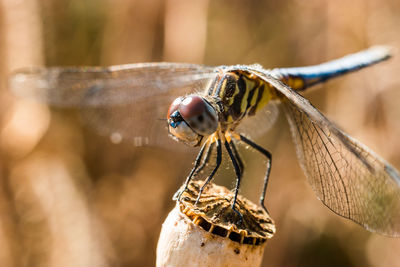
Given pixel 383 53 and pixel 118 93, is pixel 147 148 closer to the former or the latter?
pixel 118 93

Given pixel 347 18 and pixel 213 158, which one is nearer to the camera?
pixel 213 158

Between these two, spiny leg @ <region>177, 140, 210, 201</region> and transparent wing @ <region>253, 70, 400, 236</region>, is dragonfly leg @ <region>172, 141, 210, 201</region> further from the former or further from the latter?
transparent wing @ <region>253, 70, 400, 236</region>

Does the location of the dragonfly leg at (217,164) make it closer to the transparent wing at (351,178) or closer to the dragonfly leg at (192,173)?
the dragonfly leg at (192,173)

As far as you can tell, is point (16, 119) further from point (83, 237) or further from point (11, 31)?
point (83, 237)

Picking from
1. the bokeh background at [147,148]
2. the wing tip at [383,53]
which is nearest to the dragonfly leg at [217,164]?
the bokeh background at [147,148]

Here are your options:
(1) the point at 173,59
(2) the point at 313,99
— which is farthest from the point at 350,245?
(1) the point at 173,59

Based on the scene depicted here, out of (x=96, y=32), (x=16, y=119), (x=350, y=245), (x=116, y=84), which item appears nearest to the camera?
(x=116, y=84)

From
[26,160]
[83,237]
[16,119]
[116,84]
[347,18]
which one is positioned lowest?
[83,237]

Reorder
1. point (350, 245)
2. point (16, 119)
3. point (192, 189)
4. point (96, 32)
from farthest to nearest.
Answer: point (96, 32)
point (350, 245)
point (16, 119)
point (192, 189)

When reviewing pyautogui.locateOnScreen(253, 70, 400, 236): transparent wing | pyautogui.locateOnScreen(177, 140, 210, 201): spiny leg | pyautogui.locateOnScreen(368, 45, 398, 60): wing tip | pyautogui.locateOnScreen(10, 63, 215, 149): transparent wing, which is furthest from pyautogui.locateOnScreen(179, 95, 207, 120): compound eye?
pyautogui.locateOnScreen(368, 45, 398, 60): wing tip
